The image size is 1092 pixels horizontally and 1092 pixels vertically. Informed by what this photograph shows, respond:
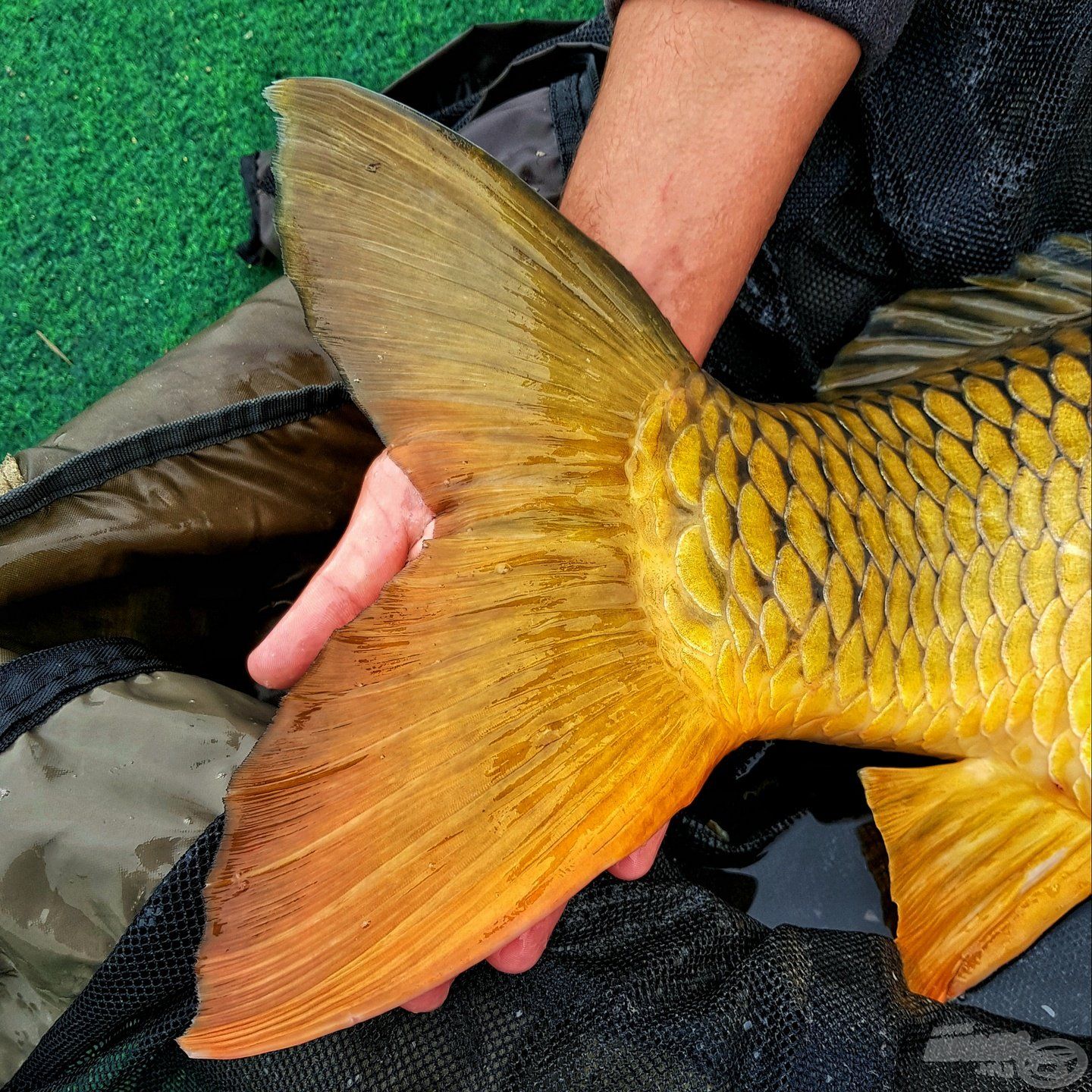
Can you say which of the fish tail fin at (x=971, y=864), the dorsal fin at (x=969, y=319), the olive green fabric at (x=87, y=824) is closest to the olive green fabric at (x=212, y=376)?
the olive green fabric at (x=87, y=824)

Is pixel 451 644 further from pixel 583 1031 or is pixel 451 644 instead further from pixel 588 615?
pixel 583 1031

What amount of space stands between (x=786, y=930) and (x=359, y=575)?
69 centimetres

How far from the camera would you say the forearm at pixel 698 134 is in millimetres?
1020

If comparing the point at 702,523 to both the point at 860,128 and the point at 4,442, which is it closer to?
the point at 860,128

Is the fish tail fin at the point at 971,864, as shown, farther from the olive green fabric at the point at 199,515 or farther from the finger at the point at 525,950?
the olive green fabric at the point at 199,515

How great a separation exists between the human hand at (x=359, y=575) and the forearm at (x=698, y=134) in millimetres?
402

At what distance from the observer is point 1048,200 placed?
1249mm

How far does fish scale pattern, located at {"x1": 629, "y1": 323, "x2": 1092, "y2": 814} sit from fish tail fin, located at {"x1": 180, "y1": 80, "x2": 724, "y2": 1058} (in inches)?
3.2

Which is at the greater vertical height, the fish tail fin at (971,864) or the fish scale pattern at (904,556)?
the fish scale pattern at (904,556)

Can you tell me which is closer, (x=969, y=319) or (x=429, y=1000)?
(x=429, y=1000)

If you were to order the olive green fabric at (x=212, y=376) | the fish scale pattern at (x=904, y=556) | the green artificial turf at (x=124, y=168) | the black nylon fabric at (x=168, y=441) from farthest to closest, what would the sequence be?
1. the green artificial turf at (x=124, y=168)
2. the olive green fabric at (x=212, y=376)
3. the black nylon fabric at (x=168, y=441)
4. the fish scale pattern at (x=904, y=556)

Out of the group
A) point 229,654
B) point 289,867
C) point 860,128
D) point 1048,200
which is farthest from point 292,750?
point 1048,200

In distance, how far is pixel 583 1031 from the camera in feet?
3.21

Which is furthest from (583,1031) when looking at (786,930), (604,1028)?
(786,930)
